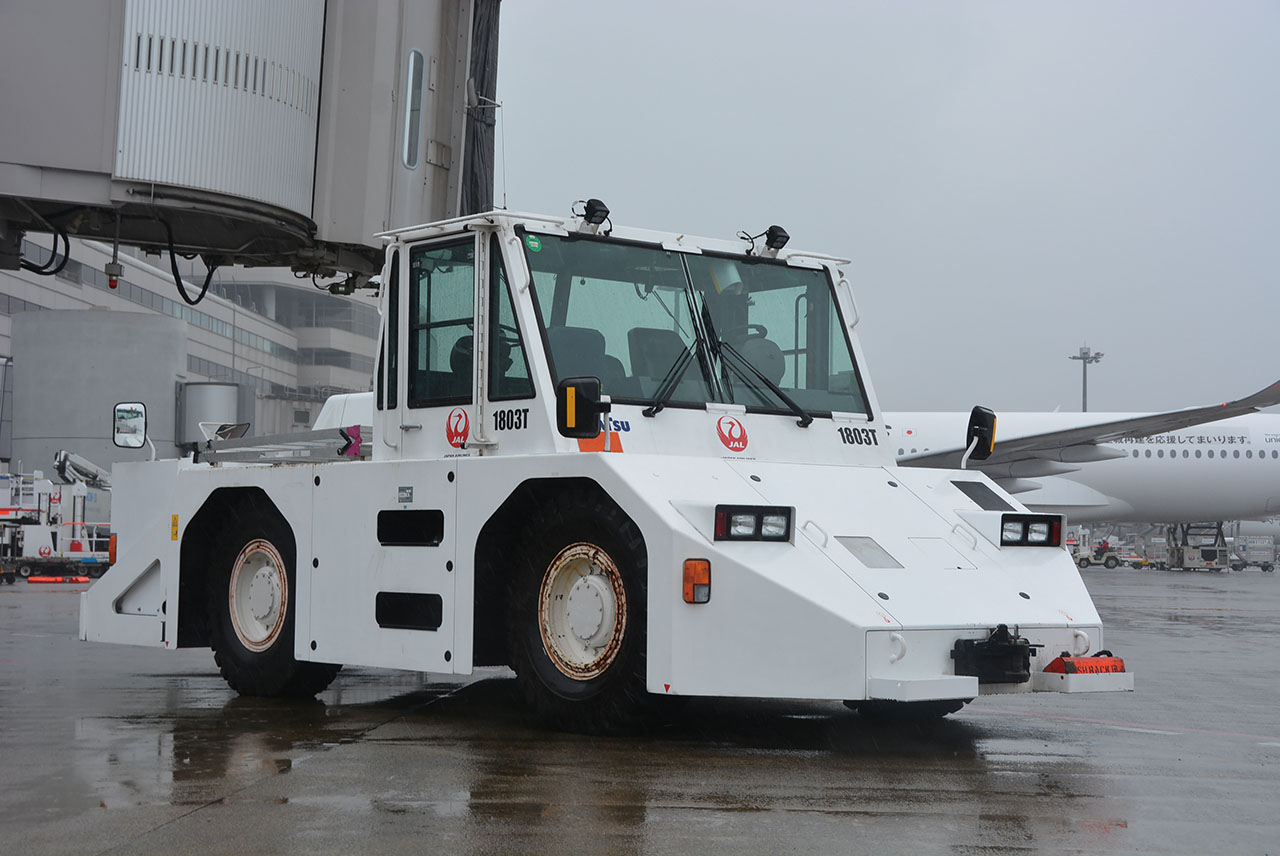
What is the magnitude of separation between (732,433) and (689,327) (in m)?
0.66

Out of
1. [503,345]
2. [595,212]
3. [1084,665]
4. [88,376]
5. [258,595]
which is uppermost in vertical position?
[88,376]

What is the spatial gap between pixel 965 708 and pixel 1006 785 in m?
3.00

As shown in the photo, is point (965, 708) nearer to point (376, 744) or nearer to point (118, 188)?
point (376, 744)

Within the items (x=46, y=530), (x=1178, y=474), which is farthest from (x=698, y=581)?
(x=1178, y=474)

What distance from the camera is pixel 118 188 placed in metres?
9.45

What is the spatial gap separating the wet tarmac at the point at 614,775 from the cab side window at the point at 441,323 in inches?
71.8

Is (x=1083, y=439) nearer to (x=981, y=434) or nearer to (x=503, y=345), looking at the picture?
(x=981, y=434)

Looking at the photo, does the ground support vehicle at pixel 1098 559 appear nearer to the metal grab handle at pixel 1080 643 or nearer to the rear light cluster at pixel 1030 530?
the rear light cluster at pixel 1030 530

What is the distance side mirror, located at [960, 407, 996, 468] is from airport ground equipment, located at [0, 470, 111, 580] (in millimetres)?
22336

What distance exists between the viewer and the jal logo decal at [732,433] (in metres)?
7.45

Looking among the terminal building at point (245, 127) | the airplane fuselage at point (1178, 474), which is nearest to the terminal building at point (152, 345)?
the terminal building at point (245, 127)

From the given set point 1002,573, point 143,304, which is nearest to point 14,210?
point 1002,573

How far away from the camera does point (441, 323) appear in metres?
7.84

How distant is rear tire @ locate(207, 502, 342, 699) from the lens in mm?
8508
